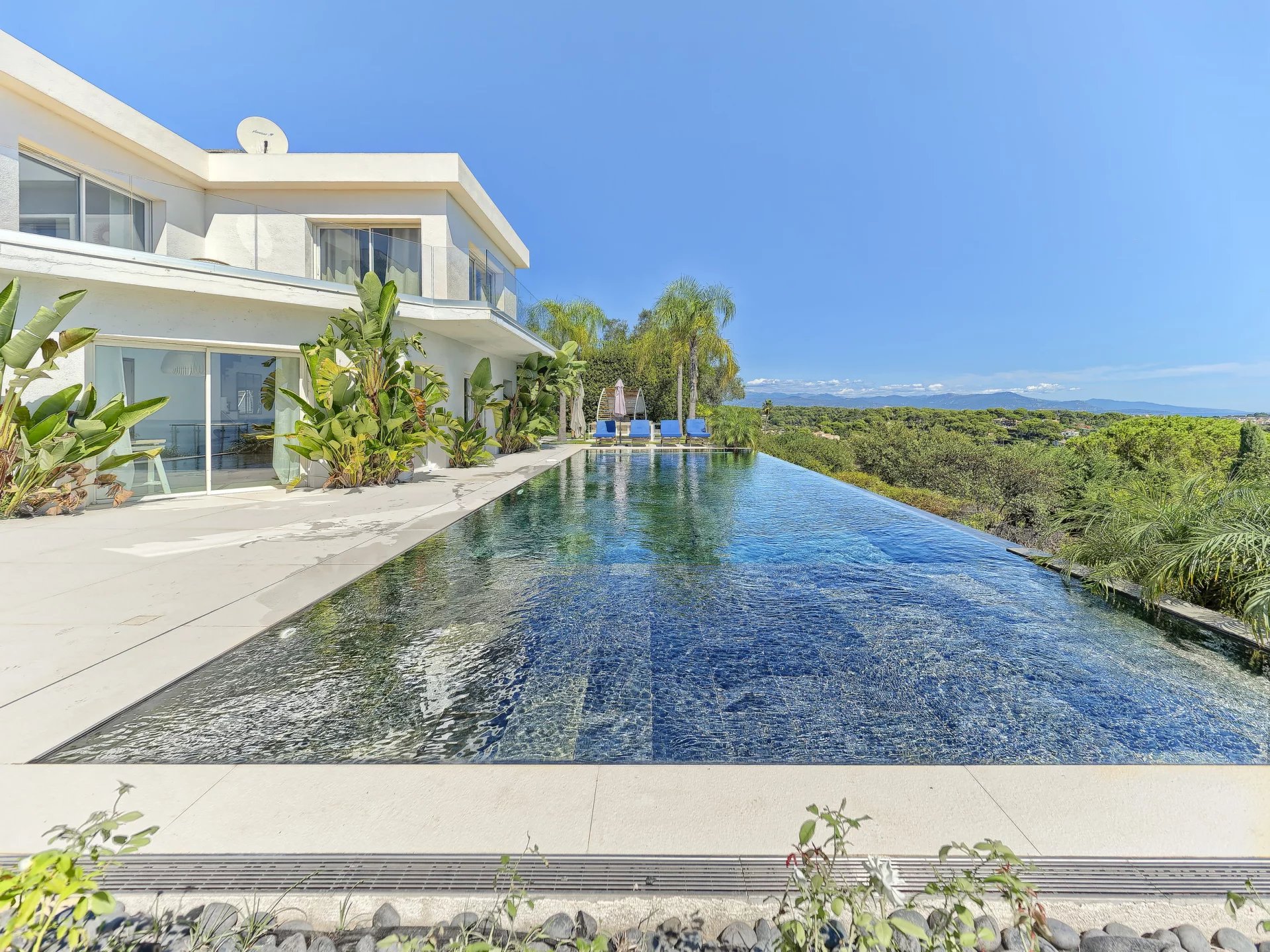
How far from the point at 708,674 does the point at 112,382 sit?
10.7 meters

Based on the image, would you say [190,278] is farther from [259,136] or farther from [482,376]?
[259,136]

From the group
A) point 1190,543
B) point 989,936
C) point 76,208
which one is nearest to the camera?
point 989,936

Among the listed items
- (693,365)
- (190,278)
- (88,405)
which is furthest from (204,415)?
(693,365)

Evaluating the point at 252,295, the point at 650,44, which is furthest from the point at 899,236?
the point at 252,295

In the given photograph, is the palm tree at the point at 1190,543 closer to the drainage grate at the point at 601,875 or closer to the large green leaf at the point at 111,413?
the drainage grate at the point at 601,875

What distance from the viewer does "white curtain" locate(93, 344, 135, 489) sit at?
9742 millimetres

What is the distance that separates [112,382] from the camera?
9914 millimetres

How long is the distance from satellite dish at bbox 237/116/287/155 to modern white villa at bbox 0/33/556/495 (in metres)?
0.05

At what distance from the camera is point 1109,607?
4.99 m

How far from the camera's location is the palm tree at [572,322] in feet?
113

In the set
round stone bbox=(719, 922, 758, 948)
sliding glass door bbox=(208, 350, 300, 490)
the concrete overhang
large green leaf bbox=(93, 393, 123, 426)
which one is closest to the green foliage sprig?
round stone bbox=(719, 922, 758, 948)

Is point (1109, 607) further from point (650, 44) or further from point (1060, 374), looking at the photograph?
point (1060, 374)

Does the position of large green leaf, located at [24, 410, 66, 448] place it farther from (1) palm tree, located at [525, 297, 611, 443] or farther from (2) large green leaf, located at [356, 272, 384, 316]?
(1) palm tree, located at [525, 297, 611, 443]

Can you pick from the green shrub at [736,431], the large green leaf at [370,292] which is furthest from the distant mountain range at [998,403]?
the large green leaf at [370,292]
